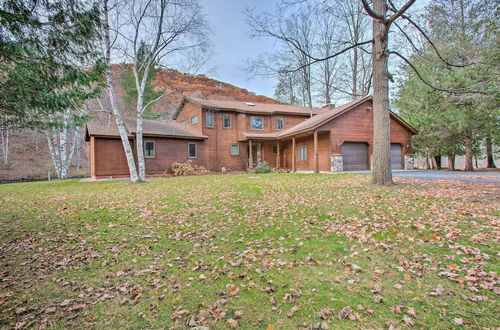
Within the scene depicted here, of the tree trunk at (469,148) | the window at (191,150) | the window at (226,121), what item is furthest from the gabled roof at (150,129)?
the tree trunk at (469,148)

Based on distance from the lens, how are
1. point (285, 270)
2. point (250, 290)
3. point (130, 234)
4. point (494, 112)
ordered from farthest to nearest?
point (494, 112)
point (130, 234)
point (285, 270)
point (250, 290)

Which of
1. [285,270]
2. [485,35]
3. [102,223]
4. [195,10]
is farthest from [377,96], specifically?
[195,10]

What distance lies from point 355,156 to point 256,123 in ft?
30.5

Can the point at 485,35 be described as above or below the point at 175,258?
above

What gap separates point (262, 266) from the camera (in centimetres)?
340

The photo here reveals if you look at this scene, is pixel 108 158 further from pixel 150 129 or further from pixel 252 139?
pixel 252 139

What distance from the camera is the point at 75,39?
16.5 feet

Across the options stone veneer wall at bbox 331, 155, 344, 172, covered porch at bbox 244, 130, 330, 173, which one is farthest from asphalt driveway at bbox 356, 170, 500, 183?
covered porch at bbox 244, 130, 330, 173

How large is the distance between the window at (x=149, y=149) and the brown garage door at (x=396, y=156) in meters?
18.9

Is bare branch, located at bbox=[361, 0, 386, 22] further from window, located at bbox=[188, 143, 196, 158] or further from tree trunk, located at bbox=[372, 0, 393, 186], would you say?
window, located at bbox=[188, 143, 196, 158]

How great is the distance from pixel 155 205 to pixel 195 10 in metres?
11.8

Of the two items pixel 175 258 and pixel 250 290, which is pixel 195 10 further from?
pixel 250 290

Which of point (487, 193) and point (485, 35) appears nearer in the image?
point (487, 193)

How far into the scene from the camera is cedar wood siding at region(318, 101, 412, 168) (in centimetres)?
1700
